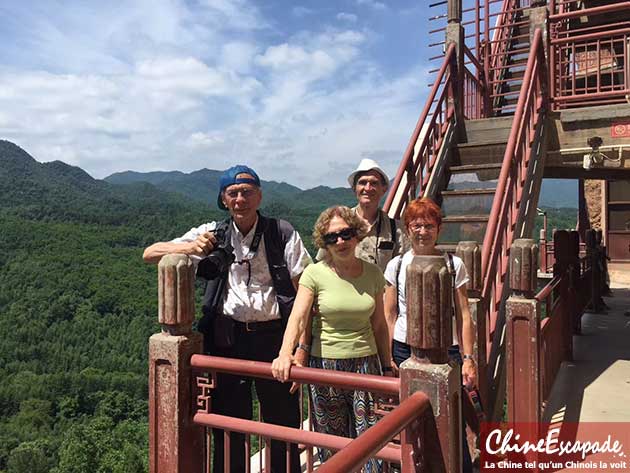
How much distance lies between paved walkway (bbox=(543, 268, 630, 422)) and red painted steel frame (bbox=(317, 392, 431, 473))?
3.31 meters

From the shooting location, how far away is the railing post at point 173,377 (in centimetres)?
237

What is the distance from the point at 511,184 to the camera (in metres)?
4.53

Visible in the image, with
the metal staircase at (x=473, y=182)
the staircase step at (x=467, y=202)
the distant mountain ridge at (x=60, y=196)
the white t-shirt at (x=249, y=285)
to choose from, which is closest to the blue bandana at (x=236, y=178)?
the white t-shirt at (x=249, y=285)

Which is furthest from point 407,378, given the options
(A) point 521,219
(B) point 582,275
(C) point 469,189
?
(B) point 582,275

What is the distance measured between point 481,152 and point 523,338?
322cm

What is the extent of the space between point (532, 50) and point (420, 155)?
167 cm

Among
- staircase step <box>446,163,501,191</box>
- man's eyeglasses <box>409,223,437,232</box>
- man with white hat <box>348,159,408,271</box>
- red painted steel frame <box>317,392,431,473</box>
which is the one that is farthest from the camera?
staircase step <box>446,163,501,191</box>

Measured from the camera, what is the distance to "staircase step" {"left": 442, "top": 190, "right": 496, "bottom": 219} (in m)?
5.29

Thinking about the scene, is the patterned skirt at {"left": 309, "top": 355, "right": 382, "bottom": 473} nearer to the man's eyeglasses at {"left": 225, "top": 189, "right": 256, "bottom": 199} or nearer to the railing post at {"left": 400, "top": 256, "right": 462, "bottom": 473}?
the railing post at {"left": 400, "top": 256, "right": 462, "bottom": 473}

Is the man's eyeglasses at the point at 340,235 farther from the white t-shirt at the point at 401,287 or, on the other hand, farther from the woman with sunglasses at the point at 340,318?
the white t-shirt at the point at 401,287

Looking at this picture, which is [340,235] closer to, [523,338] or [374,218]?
[374,218]

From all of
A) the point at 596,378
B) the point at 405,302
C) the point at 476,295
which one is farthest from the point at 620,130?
the point at 405,302

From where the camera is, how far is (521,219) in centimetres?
483

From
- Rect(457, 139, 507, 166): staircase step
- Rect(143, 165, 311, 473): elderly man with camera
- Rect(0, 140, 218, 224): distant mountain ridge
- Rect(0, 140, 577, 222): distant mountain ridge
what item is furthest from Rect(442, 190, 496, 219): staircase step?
Rect(0, 140, 218, 224): distant mountain ridge
